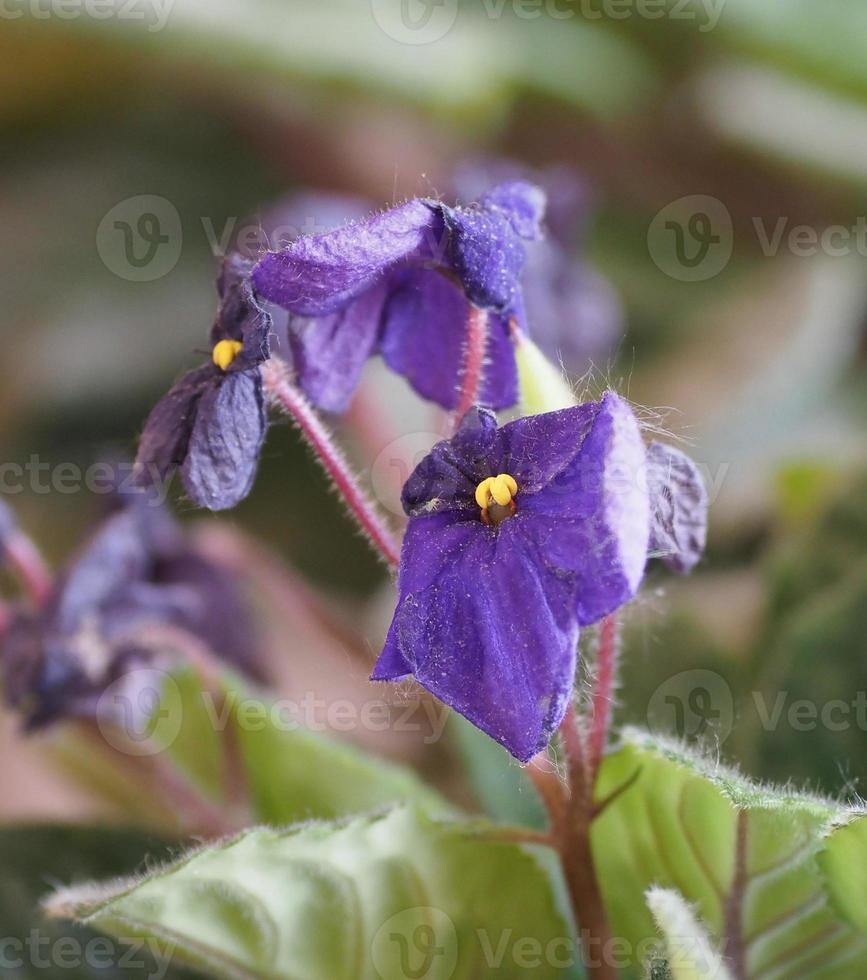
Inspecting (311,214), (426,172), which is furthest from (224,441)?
(426,172)

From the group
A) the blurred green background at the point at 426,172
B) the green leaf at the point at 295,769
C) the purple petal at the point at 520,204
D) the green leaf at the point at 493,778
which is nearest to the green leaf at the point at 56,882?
the green leaf at the point at 295,769

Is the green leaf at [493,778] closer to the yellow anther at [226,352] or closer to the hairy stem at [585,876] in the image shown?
the hairy stem at [585,876]

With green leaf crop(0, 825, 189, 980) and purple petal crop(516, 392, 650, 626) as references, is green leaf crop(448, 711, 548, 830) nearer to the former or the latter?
green leaf crop(0, 825, 189, 980)

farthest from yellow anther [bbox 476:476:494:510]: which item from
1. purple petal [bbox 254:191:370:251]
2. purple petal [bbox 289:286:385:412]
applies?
purple petal [bbox 254:191:370:251]

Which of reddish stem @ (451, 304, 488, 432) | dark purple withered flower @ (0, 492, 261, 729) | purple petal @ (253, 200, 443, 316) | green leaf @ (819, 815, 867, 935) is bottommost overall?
green leaf @ (819, 815, 867, 935)

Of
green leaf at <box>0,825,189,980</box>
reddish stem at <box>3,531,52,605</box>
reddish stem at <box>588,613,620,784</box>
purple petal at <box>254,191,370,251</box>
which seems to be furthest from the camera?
purple petal at <box>254,191,370,251</box>

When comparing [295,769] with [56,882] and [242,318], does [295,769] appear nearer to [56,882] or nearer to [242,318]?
[56,882]
